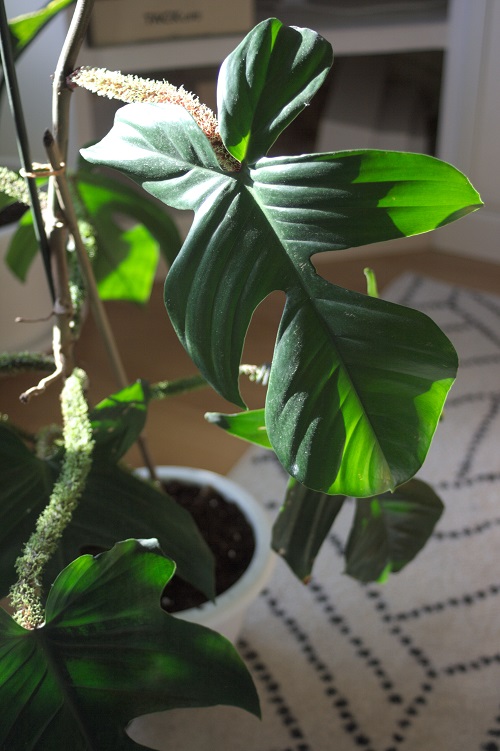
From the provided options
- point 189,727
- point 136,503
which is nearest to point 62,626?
point 136,503

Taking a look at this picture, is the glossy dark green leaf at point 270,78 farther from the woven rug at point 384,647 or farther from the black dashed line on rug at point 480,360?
the black dashed line on rug at point 480,360

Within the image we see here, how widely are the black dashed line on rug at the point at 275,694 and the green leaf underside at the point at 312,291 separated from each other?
1.62ft

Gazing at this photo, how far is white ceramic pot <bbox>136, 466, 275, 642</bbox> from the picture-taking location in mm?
688

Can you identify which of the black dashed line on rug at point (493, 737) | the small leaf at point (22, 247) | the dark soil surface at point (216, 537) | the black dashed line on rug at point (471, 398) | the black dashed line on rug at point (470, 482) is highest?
the small leaf at point (22, 247)

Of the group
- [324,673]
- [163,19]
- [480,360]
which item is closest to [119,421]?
[324,673]

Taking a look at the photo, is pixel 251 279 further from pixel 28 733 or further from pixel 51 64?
pixel 51 64

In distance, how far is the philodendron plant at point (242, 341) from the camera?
40 cm

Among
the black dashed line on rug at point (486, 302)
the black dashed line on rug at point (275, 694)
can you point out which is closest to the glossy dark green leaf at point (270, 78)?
the black dashed line on rug at point (275, 694)

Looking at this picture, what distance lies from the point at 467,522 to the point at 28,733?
806mm

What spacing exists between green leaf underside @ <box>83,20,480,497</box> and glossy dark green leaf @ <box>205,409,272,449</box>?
0.49 ft

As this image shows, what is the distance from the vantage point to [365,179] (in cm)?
41

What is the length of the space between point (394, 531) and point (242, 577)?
0.15 metres

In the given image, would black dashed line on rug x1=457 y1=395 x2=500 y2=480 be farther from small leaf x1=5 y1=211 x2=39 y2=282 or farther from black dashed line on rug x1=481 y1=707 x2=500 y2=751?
small leaf x1=5 y1=211 x2=39 y2=282

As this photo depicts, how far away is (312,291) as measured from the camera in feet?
1.38
